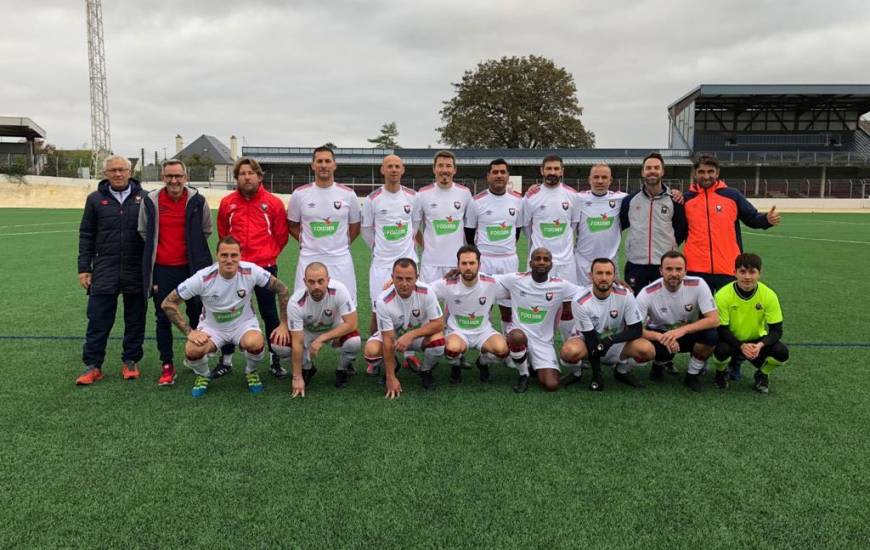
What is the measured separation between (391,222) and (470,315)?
3.62ft

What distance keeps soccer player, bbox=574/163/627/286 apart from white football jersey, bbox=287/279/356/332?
2190 millimetres

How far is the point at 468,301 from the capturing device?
4520 millimetres

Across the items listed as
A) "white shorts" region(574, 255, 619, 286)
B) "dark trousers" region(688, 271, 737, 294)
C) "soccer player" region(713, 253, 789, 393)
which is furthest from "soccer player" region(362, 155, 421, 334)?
"soccer player" region(713, 253, 789, 393)

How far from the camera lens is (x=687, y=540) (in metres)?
2.36

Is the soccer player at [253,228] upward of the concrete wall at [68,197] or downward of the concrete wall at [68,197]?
downward

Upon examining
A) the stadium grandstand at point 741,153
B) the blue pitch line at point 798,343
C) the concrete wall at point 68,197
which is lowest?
the blue pitch line at point 798,343

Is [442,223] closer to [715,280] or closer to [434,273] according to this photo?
[434,273]

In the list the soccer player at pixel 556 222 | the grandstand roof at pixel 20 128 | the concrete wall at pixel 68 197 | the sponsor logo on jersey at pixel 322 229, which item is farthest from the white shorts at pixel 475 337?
the grandstand roof at pixel 20 128

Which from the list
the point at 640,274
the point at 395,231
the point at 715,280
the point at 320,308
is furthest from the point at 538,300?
the point at 320,308

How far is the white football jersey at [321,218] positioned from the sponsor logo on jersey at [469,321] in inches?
45.8

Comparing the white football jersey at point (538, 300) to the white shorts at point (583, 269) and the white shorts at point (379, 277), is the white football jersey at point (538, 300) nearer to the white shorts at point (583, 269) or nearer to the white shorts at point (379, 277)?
the white shorts at point (583, 269)

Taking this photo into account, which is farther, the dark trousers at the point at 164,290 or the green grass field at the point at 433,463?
the dark trousers at the point at 164,290

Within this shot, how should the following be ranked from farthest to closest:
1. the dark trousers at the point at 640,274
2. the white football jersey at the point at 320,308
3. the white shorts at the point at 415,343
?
the dark trousers at the point at 640,274 < the white shorts at the point at 415,343 < the white football jersey at the point at 320,308

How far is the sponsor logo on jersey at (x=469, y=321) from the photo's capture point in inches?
179
